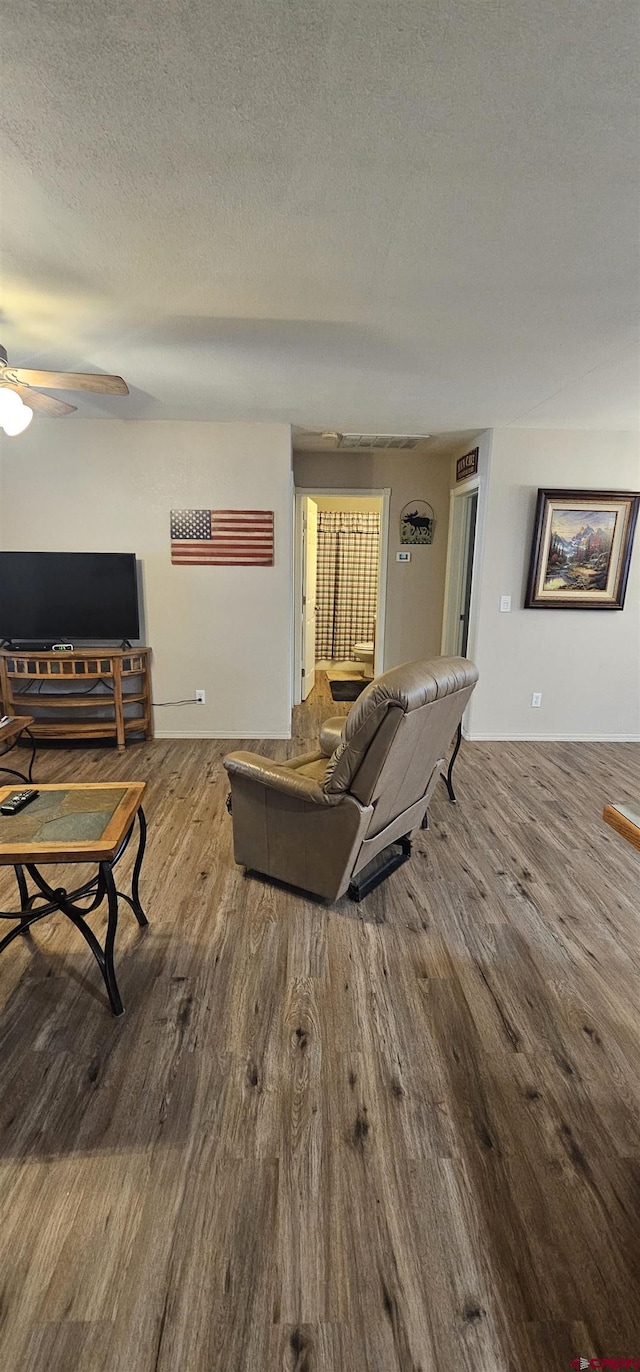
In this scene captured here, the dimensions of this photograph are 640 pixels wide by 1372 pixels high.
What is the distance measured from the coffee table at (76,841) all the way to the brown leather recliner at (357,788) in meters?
0.54

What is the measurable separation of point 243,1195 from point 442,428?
15.0ft

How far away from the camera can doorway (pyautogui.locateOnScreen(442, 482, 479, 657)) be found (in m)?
5.27

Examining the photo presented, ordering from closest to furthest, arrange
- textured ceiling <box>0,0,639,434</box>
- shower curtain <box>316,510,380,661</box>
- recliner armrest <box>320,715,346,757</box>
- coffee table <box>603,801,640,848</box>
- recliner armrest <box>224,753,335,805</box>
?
1. textured ceiling <box>0,0,639,434</box>
2. coffee table <box>603,801,640,848</box>
3. recliner armrest <box>224,753,335,805</box>
4. recliner armrest <box>320,715,346,757</box>
5. shower curtain <box>316,510,380,661</box>

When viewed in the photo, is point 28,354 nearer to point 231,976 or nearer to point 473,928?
point 231,976

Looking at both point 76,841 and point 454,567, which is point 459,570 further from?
point 76,841

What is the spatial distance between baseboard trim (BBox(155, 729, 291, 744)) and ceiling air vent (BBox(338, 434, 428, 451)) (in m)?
2.56

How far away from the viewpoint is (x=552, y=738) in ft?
15.8

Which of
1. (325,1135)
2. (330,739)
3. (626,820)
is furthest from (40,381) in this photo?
(325,1135)

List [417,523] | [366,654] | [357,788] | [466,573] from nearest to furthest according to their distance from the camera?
[357,788] → [466,573] → [417,523] → [366,654]

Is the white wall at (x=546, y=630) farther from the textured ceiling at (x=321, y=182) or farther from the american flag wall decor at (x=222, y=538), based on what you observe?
the american flag wall decor at (x=222, y=538)

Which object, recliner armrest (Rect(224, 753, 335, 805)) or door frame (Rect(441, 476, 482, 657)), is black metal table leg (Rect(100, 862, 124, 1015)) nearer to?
recliner armrest (Rect(224, 753, 335, 805))

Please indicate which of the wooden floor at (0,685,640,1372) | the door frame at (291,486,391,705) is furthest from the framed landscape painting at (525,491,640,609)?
the wooden floor at (0,685,640,1372)

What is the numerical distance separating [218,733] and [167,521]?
177 cm

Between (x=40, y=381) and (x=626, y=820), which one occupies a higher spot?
(x=40, y=381)
